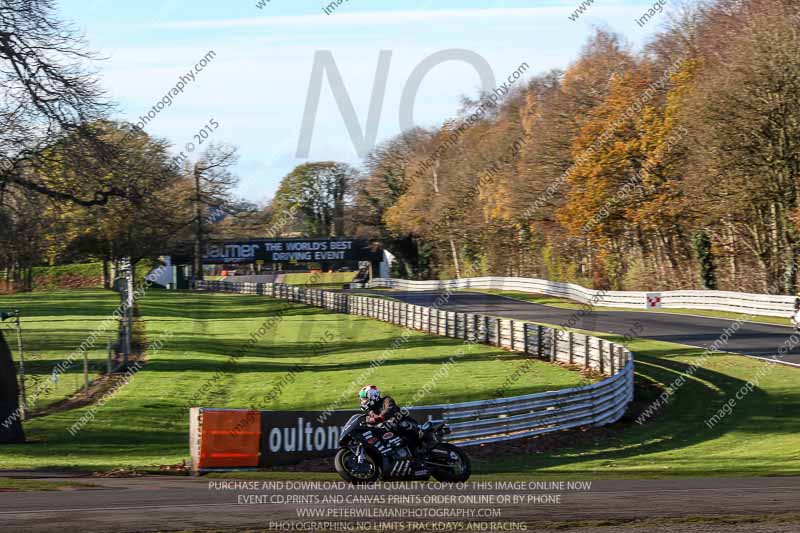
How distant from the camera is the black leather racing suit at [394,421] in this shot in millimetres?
14055

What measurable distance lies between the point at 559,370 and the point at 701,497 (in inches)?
727

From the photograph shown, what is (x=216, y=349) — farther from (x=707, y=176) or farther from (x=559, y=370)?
(x=707, y=176)

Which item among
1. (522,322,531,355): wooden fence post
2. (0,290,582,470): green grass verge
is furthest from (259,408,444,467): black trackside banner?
(522,322,531,355): wooden fence post

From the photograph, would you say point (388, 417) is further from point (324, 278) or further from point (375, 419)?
point (324, 278)

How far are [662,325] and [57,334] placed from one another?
27661mm

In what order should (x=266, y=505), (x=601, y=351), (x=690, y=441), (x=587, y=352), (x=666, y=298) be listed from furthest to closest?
(x=666, y=298) → (x=587, y=352) → (x=601, y=351) → (x=690, y=441) → (x=266, y=505)

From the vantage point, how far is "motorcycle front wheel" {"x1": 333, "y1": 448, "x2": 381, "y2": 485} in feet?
45.4

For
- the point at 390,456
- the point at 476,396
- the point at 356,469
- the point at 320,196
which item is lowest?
the point at 476,396

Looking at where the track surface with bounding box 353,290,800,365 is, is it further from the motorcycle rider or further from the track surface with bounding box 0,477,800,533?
the motorcycle rider

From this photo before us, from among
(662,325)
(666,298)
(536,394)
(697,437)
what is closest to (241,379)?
(536,394)

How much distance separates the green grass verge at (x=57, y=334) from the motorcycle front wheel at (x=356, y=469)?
16.4 m

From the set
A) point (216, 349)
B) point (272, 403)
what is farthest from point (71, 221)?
point (216, 349)

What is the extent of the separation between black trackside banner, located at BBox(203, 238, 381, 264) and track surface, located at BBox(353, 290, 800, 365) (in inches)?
Result: 1411

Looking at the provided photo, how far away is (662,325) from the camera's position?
42188 millimetres
